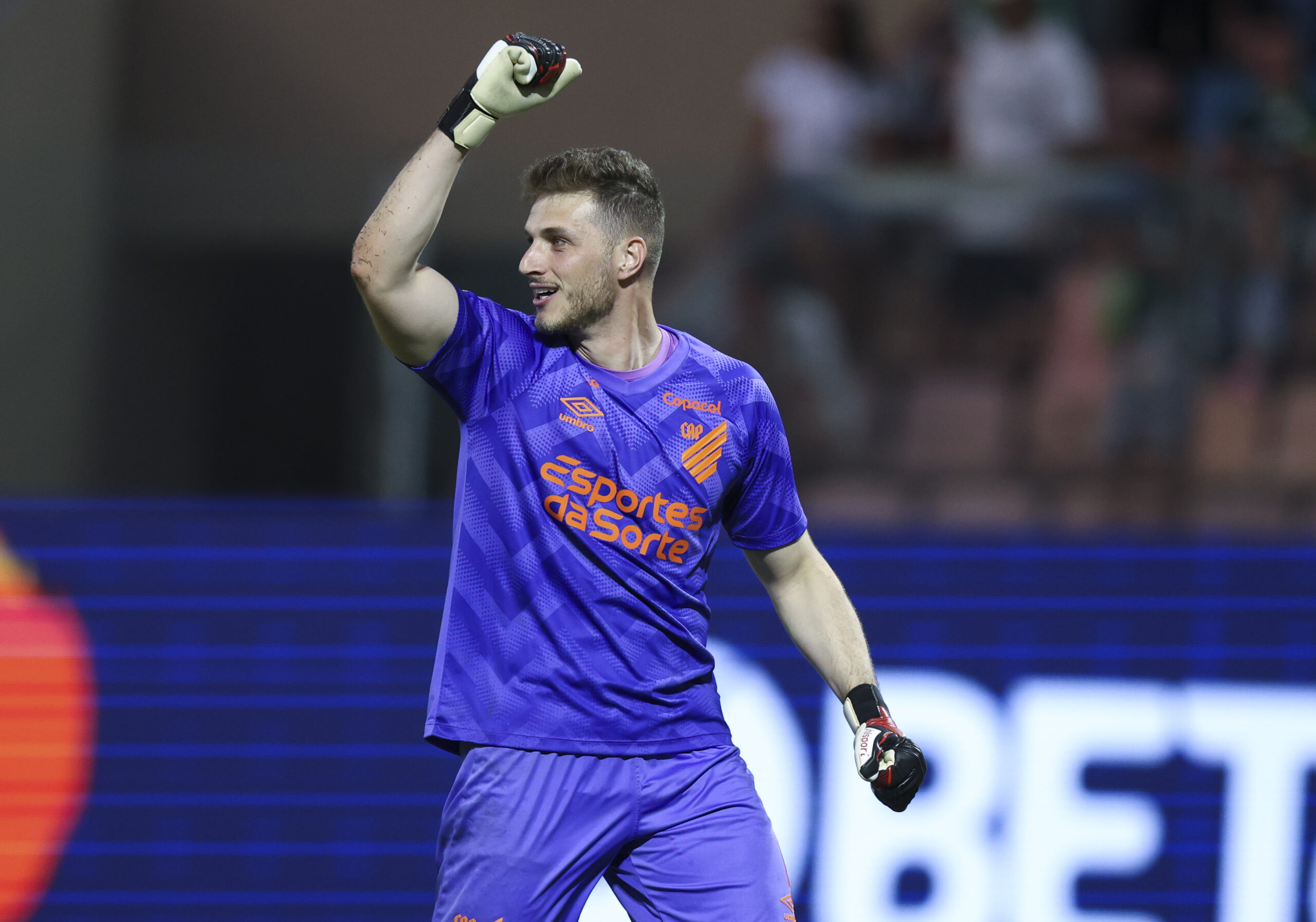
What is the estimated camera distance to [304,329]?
19.6 feet

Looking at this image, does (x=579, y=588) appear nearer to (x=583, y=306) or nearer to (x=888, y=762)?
(x=583, y=306)

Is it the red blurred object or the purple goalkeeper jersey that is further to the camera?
the red blurred object

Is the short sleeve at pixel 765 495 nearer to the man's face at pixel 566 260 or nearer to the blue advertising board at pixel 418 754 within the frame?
the man's face at pixel 566 260

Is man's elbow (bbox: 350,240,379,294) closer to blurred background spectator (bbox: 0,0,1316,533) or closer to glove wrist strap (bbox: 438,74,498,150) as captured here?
glove wrist strap (bbox: 438,74,498,150)

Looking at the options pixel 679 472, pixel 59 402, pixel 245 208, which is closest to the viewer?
pixel 679 472

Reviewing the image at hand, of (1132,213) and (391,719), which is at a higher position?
(1132,213)

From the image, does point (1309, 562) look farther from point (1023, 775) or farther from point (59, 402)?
point (59, 402)

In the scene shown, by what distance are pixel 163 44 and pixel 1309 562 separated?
5.10 m

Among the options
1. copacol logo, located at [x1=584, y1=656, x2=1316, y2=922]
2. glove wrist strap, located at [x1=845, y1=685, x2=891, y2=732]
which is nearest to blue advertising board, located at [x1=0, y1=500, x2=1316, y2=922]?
copacol logo, located at [x1=584, y1=656, x2=1316, y2=922]

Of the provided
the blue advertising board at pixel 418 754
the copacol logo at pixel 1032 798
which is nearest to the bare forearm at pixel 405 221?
the blue advertising board at pixel 418 754

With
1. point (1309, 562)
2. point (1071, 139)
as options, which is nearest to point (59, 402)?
point (1071, 139)

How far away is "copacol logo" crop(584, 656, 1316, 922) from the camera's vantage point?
4.88m

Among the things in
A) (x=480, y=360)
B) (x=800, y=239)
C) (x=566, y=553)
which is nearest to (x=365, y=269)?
(x=480, y=360)

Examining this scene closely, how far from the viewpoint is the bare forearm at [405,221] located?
9.30 ft
